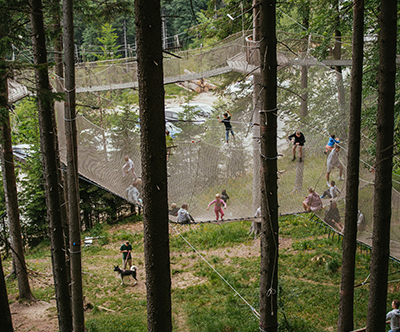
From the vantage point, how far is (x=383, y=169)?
4.46m

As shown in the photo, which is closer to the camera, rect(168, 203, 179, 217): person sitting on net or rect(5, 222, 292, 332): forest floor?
rect(5, 222, 292, 332): forest floor

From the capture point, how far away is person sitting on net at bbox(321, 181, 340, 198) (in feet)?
25.1

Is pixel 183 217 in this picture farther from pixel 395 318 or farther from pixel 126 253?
pixel 395 318

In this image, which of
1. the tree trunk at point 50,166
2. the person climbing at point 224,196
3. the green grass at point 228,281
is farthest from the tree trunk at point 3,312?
the person climbing at point 224,196

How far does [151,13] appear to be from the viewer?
288 centimetres

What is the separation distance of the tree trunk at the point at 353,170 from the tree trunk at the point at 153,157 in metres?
3.34

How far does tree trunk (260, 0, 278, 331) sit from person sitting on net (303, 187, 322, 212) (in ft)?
12.5

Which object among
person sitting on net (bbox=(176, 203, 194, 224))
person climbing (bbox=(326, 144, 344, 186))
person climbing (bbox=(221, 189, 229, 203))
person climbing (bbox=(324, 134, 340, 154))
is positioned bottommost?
person sitting on net (bbox=(176, 203, 194, 224))

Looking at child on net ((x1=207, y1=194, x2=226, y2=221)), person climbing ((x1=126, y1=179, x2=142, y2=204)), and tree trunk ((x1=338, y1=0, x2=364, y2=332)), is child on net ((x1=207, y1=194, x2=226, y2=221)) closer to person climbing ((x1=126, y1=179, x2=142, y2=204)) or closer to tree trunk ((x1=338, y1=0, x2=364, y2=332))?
person climbing ((x1=126, y1=179, x2=142, y2=204))

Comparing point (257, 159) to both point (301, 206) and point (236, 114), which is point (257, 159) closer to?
point (301, 206)

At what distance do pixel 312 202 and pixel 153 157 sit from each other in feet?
18.2

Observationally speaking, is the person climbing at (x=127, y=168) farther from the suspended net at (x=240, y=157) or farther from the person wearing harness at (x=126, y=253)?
the person wearing harness at (x=126, y=253)

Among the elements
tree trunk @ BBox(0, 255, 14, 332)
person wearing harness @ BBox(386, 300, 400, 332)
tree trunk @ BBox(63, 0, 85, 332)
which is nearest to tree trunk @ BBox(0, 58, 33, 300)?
tree trunk @ BBox(63, 0, 85, 332)

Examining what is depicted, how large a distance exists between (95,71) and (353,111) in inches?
347
